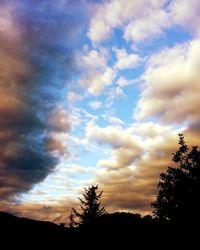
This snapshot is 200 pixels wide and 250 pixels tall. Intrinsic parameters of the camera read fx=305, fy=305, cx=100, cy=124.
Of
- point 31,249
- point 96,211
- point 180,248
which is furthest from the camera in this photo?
point 96,211

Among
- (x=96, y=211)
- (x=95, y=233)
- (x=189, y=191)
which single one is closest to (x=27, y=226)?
(x=95, y=233)

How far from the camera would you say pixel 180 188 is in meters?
47.5

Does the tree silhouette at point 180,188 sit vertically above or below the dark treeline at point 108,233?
above

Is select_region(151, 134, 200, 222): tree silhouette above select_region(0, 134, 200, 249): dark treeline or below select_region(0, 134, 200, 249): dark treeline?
above

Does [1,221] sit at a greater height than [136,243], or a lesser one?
greater

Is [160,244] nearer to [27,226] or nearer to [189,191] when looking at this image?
[27,226]

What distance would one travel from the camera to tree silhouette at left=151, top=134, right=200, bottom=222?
45.6 metres

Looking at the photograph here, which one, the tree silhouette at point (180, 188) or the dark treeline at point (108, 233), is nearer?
the dark treeline at point (108, 233)

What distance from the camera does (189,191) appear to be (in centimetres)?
4691

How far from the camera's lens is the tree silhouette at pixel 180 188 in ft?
150

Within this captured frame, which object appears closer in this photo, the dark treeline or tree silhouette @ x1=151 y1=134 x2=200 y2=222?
the dark treeline

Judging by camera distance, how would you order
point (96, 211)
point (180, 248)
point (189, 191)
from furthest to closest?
1. point (96, 211)
2. point (189, 191)
3. point (180, 248)

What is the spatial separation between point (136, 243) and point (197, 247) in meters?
3.05

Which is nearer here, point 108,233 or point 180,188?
point 108,233
